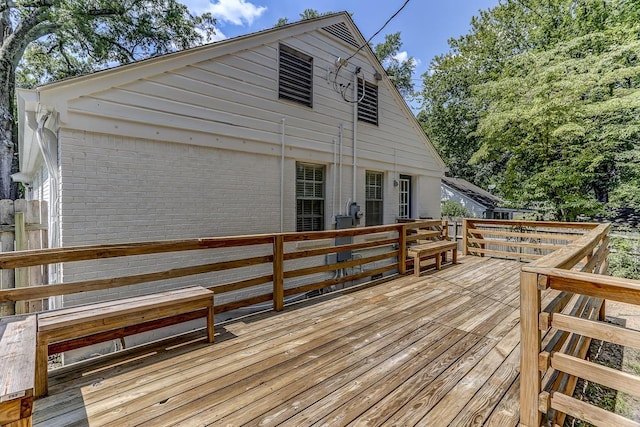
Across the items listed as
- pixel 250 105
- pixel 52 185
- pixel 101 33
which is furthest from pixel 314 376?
pixel 101 33

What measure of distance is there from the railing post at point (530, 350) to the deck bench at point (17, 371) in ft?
7.83

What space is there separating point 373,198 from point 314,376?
5597 mm

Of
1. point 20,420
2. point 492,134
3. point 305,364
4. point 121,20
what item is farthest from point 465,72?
point 20,420

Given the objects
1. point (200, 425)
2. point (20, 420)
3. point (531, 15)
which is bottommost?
point (200, 425)

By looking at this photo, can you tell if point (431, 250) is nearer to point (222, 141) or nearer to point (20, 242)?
point (222, 141)

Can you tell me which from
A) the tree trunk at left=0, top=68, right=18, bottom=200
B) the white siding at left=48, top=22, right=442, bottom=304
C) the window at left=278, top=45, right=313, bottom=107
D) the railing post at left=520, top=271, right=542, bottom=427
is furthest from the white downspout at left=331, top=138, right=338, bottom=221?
Answer: the tree trunk at left=0, top=68, right=18, bottom=200

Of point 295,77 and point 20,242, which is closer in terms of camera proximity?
point 20,242

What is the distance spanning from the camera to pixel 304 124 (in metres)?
5.95

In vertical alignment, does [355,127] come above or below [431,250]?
above

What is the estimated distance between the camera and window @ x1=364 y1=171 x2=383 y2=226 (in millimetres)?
7324

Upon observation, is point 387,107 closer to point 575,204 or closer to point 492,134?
point 492,134

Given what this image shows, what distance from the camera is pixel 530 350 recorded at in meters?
1.80

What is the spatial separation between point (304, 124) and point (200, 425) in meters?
5.15

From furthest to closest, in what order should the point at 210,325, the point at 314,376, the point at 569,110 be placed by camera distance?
1. the point at 569,110
2. the point at 210,325
3. the point at 314,376
